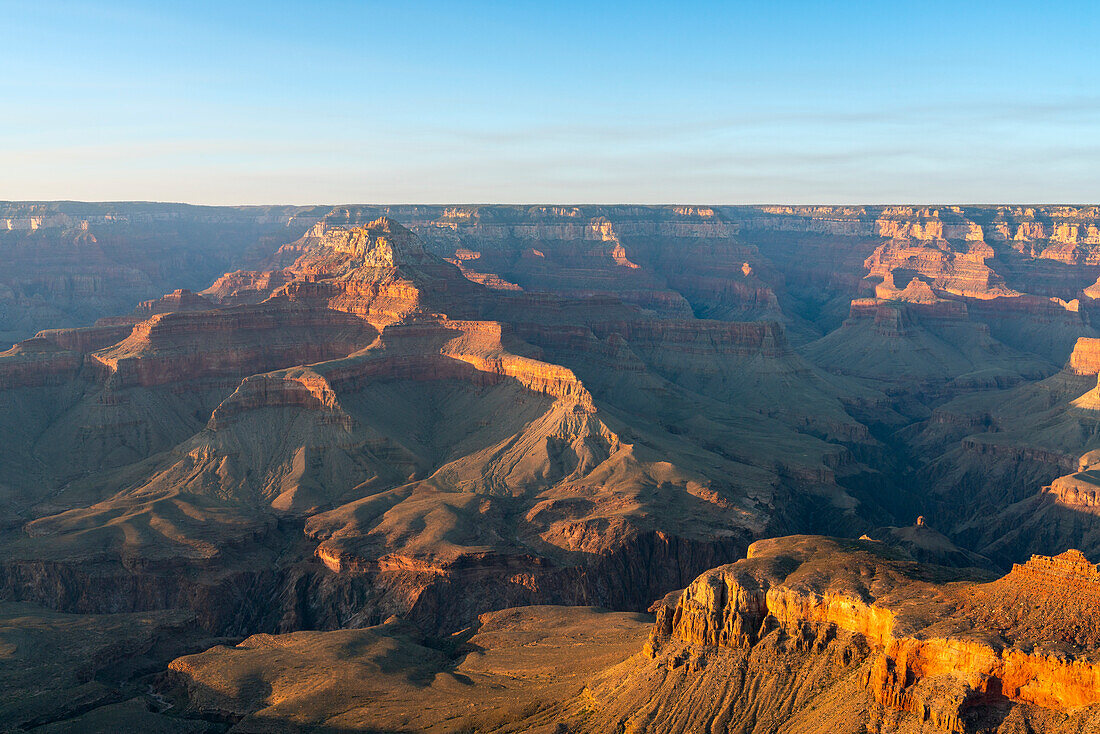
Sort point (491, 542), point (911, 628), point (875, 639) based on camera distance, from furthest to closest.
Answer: point (491, 542)
point (875, 639)
point (911, 628)

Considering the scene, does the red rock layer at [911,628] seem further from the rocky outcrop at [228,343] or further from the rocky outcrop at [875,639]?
the rocky outcrop at [228,343]

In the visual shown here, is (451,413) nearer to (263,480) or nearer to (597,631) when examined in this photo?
(263,480)

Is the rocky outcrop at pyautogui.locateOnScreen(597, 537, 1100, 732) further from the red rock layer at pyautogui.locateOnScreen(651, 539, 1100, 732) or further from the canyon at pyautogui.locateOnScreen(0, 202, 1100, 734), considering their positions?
the canyon at pyautogui.locateOnScreen(0, 202, 1100, 734)

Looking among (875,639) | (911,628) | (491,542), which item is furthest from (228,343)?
(911,628)

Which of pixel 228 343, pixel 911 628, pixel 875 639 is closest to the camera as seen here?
pixel 911 628

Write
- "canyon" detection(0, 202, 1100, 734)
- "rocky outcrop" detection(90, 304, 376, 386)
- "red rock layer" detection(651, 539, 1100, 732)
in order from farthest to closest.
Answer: "rocky outcrop" detection(90, 304, 376, 386)
"canyon" detection(0, 202, 1100, 734)
"red rock layer" detection(651, 539, 1100, 732)

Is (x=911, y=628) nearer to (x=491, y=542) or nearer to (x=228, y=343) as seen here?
(x=491, y=542)

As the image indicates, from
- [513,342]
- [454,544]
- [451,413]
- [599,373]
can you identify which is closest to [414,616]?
[454,544]

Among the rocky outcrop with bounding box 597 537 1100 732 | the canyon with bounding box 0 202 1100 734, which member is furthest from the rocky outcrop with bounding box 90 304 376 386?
the rocky outcrop with bounding box 597 537 1100 732
